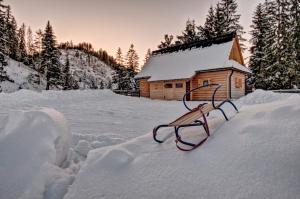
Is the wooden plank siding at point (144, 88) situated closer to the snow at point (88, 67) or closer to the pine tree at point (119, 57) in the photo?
the pine tree at point (119, 57)

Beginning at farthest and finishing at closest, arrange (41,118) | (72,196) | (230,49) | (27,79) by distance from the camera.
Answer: (27,79)
(230,49)
(41,118)
(72,196)

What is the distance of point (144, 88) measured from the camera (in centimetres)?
2509

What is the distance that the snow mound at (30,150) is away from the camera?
9.24 ft

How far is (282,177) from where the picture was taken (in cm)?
206

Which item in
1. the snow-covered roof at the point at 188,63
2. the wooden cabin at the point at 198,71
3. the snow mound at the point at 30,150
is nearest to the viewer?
the snow mound at the point at 30,150

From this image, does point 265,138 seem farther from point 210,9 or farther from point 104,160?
point 210,9

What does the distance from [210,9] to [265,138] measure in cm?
3577

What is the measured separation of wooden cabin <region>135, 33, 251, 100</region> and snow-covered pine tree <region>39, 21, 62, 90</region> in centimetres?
1794

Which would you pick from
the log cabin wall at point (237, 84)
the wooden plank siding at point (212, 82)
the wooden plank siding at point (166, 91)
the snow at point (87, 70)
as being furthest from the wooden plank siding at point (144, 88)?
the snow at point (87, 70)

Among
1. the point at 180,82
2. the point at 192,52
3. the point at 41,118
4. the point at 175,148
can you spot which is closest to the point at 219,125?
the point at 175,148

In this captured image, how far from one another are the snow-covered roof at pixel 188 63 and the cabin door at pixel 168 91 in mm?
900

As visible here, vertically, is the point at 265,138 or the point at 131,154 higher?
the point at 265,138

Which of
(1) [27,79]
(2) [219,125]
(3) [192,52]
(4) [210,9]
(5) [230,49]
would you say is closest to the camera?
(2) [219,125]

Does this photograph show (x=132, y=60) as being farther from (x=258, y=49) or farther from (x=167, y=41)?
(x=258, y=49)
